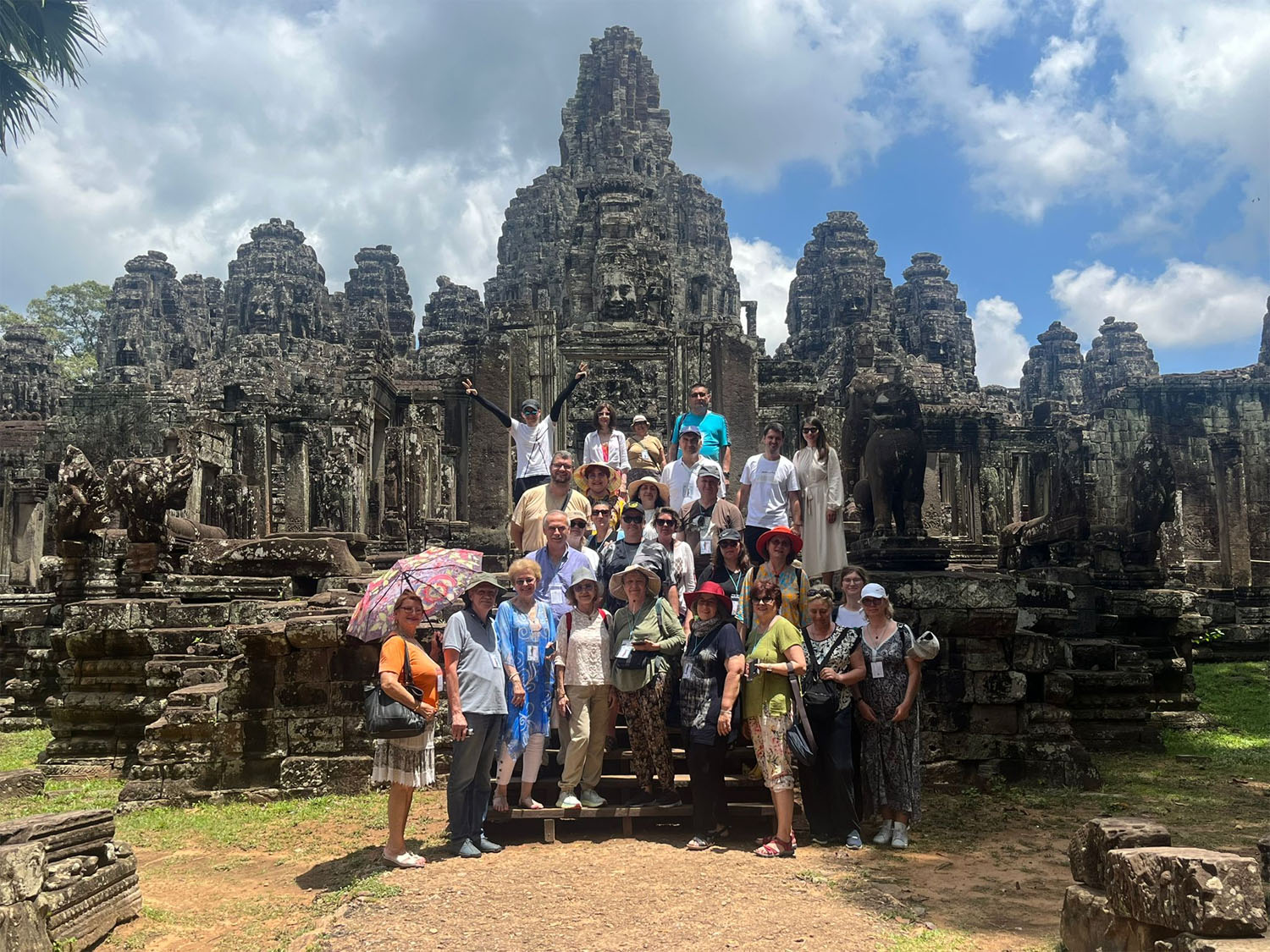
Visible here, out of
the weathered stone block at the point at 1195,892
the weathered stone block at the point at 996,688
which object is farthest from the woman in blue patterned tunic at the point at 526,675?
the weathered stone block at the point at 996,688

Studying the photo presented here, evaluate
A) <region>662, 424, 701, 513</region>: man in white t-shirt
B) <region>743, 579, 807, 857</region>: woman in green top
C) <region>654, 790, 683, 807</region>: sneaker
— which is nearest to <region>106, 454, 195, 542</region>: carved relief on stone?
<region>662, 424, 701, 513</region>: man in white t-shirt

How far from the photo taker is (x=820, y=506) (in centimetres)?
886

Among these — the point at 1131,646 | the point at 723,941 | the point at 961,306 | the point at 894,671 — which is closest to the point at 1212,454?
the point at 1131,646

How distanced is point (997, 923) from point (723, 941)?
5.12ft

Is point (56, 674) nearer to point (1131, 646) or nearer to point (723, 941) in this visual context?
point (723, 941)

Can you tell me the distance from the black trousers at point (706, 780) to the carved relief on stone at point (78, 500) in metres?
10.5

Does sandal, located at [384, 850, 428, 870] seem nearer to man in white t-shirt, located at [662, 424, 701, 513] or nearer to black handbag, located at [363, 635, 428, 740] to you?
black handbag, located at [363, 635, 428, 740]

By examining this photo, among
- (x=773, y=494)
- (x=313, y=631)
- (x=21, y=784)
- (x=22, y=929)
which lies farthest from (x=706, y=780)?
(x=21, y=784)

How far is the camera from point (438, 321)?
175 feet

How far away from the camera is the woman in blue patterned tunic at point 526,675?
249 inches

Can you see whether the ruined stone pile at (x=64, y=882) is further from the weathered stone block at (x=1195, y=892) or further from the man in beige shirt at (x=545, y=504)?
the weathered stone block at (x=1195, y=892)

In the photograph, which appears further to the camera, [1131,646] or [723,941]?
[1131,646]

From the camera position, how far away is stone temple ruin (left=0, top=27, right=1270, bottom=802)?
8266mm

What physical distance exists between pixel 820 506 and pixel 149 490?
881 centimetres
